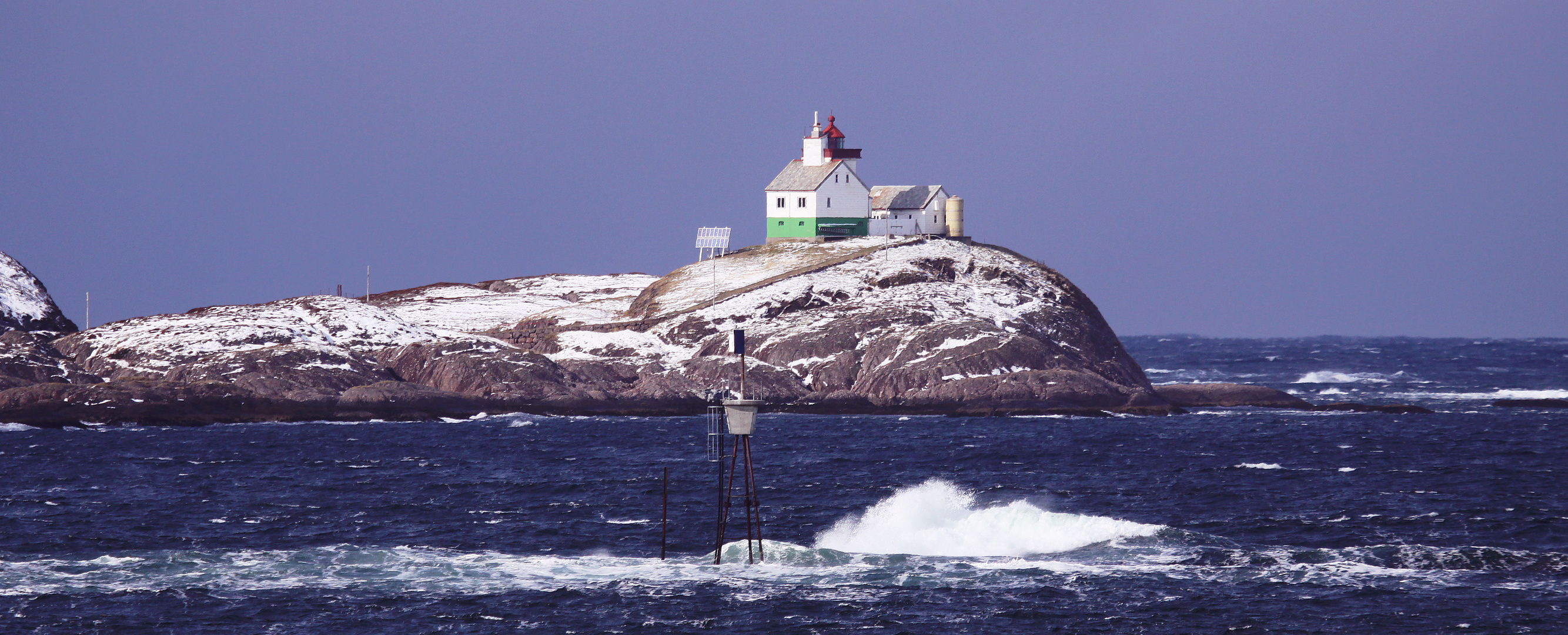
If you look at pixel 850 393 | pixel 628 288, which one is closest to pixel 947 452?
pixel 850 393

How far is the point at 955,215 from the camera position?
12200cm

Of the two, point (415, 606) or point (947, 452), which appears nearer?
point (415, 606)

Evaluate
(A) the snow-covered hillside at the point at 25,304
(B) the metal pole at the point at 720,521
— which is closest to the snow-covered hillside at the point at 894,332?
(A) the snow-covered hillside at the point at 25,304

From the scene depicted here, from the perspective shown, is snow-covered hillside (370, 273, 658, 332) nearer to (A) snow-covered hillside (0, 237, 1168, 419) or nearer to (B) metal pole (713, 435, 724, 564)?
(A) snow-covered hillside (0, 237, 1168, 419)

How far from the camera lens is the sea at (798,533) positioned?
39688 millimetres

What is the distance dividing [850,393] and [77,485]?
47519 mm

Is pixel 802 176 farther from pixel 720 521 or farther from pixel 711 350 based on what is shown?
pixel 720 521

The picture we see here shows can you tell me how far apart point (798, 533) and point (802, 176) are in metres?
71.8

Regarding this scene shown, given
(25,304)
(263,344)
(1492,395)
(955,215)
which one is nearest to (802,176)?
(955,215)

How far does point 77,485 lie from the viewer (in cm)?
6391

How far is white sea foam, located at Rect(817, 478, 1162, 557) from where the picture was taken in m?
49.2

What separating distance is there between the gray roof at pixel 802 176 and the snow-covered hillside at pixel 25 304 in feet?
172

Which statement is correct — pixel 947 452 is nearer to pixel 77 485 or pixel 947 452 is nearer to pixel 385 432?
pixel 385 432

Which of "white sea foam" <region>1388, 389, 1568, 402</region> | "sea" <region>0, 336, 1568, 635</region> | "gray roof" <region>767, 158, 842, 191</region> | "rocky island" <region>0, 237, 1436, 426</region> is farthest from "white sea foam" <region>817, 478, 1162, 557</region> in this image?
"white sea foam" <region>1388, 389, 1568, 402</region>
